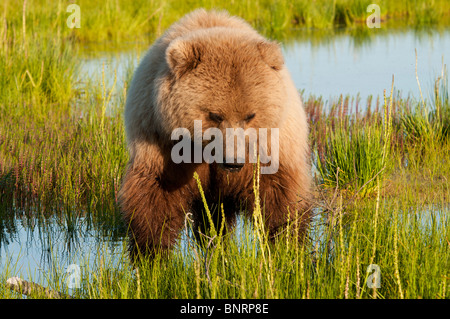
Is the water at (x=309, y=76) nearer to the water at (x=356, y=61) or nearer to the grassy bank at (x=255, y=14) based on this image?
the water at (x=356, y=61)

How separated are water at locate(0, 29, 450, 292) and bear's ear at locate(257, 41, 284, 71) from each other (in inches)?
64.1

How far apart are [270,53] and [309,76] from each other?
8.29 m

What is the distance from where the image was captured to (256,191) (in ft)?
11.5

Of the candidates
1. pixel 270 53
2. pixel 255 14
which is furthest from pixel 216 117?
pixel 255 14

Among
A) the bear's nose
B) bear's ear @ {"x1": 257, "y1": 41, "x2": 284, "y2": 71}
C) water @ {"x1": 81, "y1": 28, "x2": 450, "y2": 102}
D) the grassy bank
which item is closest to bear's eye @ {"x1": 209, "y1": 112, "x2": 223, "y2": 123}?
the bear's nose

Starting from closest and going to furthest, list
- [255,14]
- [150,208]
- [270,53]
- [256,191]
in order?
1. [256,191]
2. [270,53]
3. [150,208]
4. [255,14]

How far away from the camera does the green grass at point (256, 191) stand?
3.79 meters

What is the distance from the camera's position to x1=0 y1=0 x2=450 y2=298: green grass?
12.4 ft

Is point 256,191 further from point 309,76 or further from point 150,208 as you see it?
point 309,76

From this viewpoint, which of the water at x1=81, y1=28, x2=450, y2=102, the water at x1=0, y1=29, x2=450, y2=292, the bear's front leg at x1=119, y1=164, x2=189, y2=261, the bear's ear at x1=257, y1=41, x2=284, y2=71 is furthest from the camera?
the water at x1=81, y1=28, x2=450, y2=102

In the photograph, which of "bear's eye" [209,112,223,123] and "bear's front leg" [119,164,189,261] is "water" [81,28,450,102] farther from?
"bear's eye" [209,112,223,123]

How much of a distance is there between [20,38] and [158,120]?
6.60 meters
